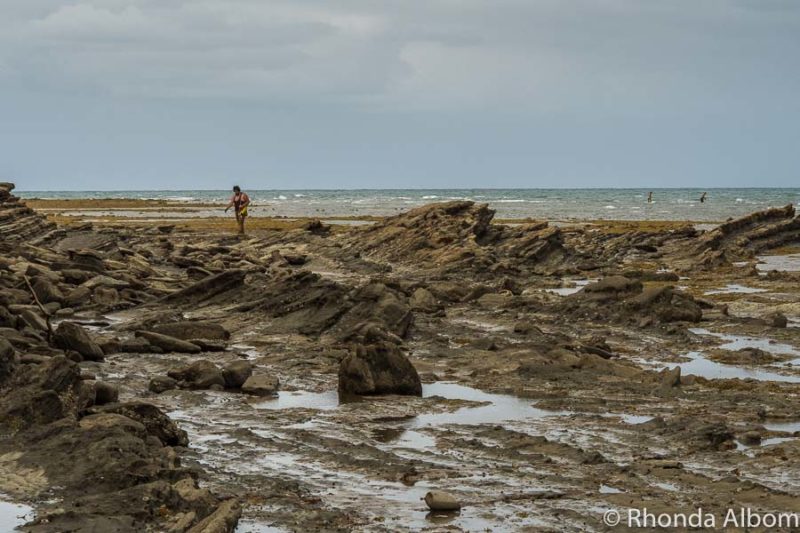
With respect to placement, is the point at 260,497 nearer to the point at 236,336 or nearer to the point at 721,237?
the point at 236,336

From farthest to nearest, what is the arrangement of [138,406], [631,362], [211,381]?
[631,362] < [211,381] < [138,406]

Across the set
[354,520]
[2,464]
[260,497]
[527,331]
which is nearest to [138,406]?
[2,464]

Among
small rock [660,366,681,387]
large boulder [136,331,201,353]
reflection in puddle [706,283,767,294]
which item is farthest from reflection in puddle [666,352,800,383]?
reflection in puddle [706,283,767,294]

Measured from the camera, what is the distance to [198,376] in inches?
663

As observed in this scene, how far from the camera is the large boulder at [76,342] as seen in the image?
18453mm

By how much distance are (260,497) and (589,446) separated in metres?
4.51

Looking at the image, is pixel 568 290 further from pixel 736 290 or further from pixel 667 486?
pixel 667 486

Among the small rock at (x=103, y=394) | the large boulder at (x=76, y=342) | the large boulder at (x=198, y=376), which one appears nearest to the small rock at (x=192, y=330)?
the large boulder at (x=76, y=342)

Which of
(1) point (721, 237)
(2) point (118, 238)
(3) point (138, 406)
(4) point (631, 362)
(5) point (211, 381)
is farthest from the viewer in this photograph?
(2) point (118, 238)

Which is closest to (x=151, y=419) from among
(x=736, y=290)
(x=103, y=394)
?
(x=103, y=394)

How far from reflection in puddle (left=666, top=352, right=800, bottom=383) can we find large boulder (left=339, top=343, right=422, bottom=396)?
5.69 m

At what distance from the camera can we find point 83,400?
40.9 ft

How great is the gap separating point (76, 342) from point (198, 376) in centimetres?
317

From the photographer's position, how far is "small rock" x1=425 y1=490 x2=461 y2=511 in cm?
974
